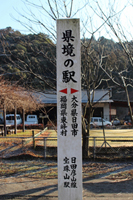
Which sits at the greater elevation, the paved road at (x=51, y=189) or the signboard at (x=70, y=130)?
the signboard at (x=70, y=130)

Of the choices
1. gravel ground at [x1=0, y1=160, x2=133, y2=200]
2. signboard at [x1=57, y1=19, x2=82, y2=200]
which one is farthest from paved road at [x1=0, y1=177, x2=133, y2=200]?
signboard at [x1=57, y1=19, x2=82, y2=200]

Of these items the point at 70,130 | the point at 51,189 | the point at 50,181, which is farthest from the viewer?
the point at 50,181

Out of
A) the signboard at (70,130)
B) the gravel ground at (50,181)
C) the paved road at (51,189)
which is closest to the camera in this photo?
the signboard at (70,130)

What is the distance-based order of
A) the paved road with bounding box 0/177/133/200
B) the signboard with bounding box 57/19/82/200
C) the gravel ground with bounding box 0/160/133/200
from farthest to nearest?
the gravel ground with bounding box 0/160/133/200
the paved road with bounding box 0/177/133/200
the signboard with bounding box 57/19/82/200

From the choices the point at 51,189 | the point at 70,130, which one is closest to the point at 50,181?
the point at 51,189

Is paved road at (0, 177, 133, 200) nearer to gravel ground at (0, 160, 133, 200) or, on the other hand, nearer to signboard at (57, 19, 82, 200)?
gravel ground at (0, 160, 133, 200)

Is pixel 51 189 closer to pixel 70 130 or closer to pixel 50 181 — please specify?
pixel 50 181

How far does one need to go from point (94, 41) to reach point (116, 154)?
202 inches

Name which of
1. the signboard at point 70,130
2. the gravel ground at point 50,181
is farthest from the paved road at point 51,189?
the signboard at point 70,130

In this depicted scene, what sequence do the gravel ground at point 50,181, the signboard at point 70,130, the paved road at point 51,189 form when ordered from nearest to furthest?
the signboard at point 70,130 < the paved road at point 51,189 < the gravel ground at point 50,181

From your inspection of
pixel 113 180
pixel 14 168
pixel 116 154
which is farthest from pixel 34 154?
pixel 113 180

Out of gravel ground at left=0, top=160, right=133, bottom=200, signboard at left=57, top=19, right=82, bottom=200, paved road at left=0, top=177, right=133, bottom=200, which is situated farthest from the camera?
gravel ground at left=0, top=160, right=133, bottom=200

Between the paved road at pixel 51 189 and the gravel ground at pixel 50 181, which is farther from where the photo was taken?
the gravel ground at pixel 50 181

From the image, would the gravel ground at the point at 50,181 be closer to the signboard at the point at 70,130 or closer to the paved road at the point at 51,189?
the paved road at the point at 51,189
